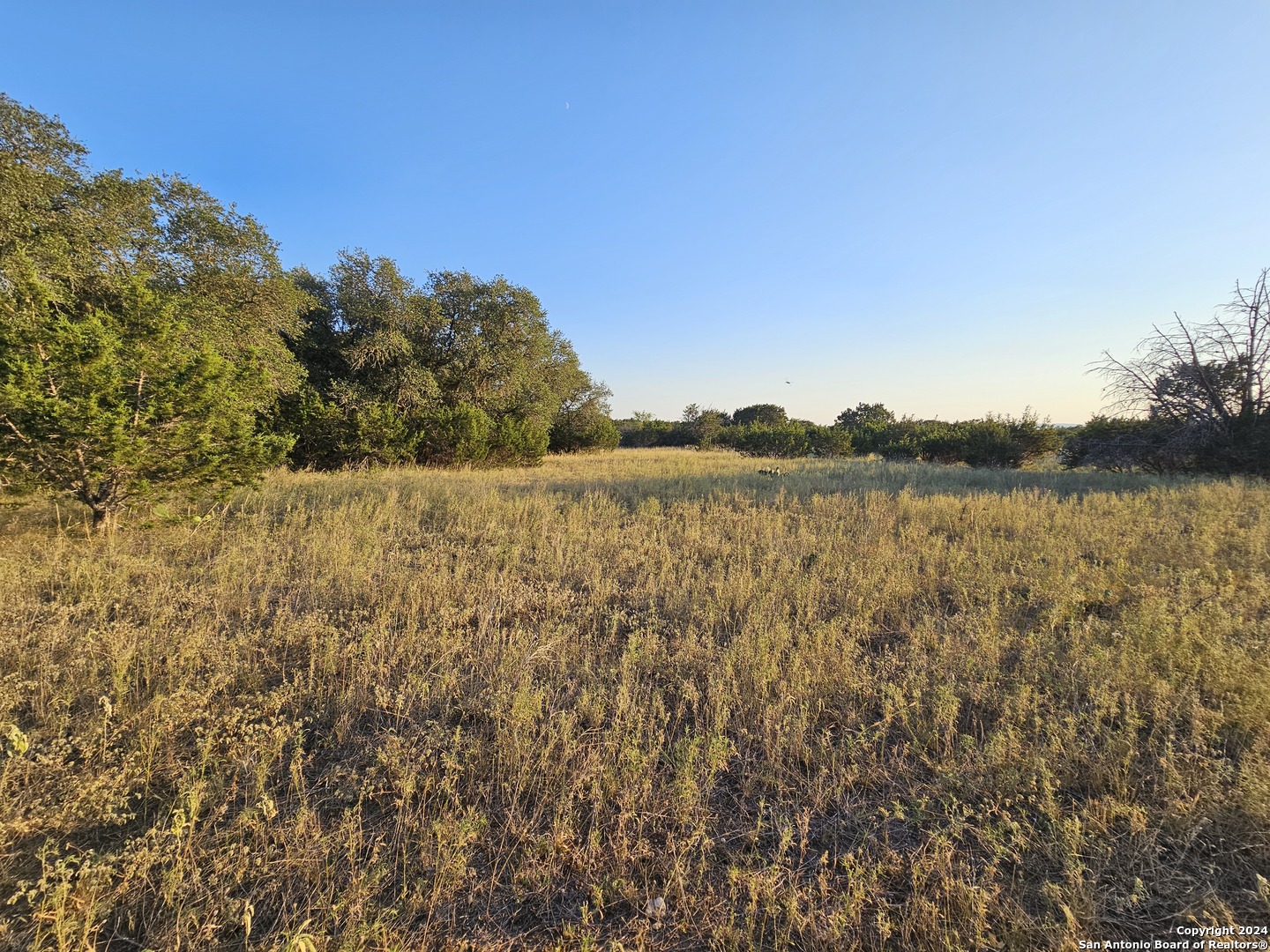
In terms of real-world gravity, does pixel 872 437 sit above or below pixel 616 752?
above

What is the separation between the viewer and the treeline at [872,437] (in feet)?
67.2

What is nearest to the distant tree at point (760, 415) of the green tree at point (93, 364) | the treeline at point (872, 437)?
the treeline at point (872, 437)

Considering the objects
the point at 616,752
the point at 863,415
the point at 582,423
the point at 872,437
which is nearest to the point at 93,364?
the point at 616,752

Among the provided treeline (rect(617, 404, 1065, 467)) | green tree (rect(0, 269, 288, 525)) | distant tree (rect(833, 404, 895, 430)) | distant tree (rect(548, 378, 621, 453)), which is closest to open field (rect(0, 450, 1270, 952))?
green tree (rect(0, 269, 288, 525))

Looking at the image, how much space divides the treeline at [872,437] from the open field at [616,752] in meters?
19.2

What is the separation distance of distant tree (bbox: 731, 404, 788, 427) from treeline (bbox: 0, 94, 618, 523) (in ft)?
93.7

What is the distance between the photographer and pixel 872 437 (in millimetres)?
28594

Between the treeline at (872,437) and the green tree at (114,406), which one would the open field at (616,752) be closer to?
the green tree at (114,406)

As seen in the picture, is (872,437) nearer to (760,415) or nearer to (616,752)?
(760,415)

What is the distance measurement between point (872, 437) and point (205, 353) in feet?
101

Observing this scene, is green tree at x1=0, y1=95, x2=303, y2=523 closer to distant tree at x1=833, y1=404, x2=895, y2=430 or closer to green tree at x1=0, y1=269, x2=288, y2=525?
green tree at x1=0, y1=269, x2=288, y2=525

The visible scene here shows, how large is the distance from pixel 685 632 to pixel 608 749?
1473 millimetres

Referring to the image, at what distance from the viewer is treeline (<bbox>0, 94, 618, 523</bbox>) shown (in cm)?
433

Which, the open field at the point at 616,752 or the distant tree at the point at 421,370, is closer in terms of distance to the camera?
the open field at the point at 616,752
